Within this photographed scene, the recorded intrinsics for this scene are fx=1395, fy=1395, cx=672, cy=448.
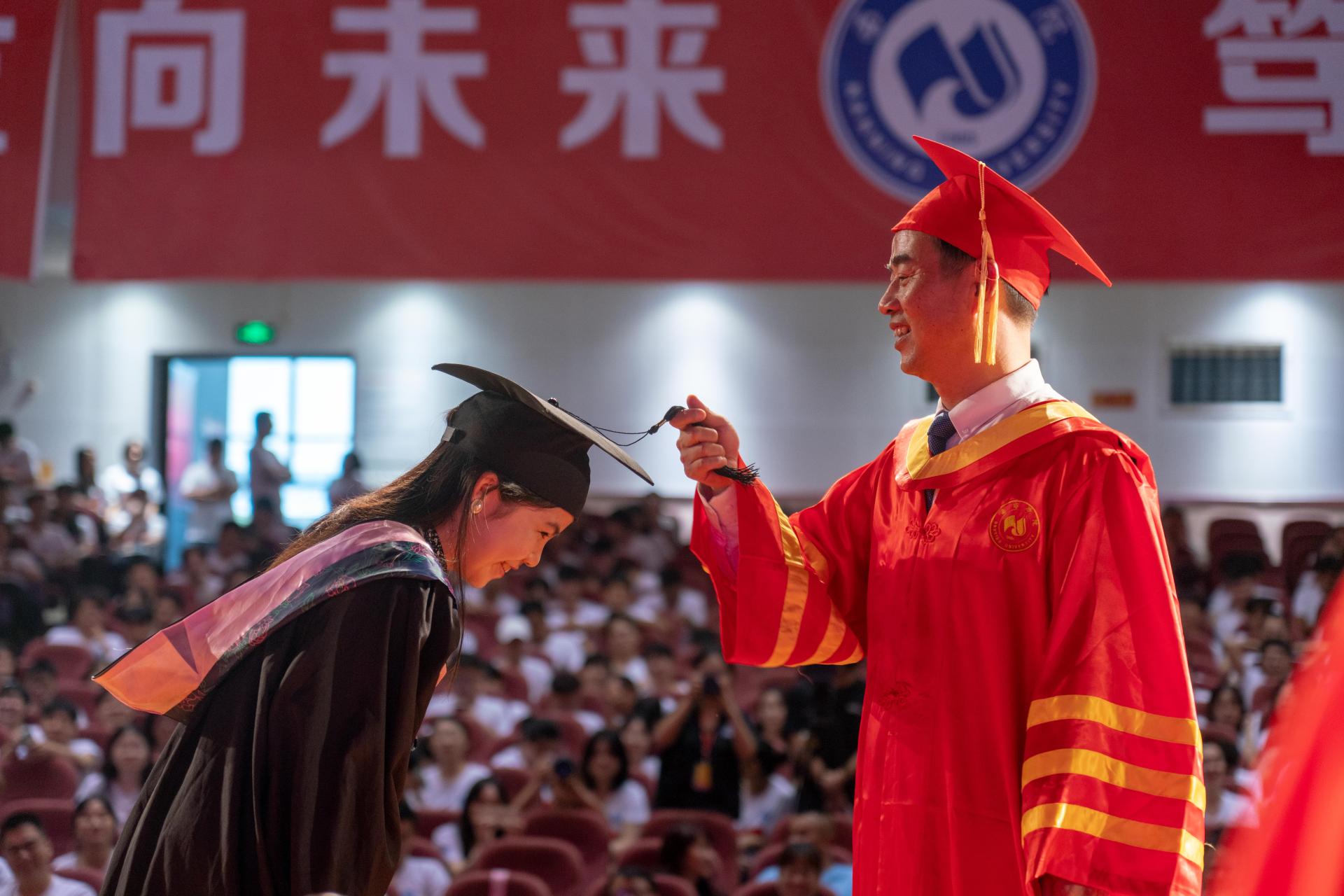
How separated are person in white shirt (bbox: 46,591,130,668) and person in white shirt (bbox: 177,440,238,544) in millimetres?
2303

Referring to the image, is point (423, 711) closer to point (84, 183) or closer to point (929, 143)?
point (929, 143)

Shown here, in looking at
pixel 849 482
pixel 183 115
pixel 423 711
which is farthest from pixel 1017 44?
pixel 423 711

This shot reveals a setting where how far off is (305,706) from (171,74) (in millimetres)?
4924

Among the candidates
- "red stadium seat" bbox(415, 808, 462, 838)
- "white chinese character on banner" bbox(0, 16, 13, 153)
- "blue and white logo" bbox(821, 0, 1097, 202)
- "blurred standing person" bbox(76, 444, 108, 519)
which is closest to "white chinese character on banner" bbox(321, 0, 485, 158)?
"white chinese character on banner" bbox(0, 16, 13, 153)

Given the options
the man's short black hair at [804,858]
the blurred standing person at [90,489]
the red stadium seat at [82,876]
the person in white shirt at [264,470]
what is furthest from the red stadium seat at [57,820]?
the blurred standing person at [90,489]

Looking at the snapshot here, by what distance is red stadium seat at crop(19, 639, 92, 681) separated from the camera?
6.66 meters

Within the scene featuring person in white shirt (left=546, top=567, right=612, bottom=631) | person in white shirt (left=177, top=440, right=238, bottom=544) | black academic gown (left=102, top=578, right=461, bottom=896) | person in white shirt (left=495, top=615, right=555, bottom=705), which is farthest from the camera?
person in white shirt (left=177, top=440, right=238, bottom=544)

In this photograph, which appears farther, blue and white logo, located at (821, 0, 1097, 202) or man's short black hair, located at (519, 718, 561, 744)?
blue and white logo, located at (821, 0, 1097, 202)

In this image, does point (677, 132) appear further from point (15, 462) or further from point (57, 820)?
point (15, 462)

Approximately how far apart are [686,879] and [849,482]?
2.51 meters

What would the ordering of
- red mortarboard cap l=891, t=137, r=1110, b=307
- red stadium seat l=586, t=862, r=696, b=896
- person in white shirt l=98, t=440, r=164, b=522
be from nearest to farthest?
red mortarboard cap l=891, t=137, r=1110, b=307 → red stadium seat l=586, t=862, r=696, b=896 → person in white shirt l=98, t=440, r=164, b=522

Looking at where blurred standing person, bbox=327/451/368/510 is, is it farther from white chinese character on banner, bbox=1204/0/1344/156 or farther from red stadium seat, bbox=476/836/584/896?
white chinese character on banner, bbox=1204/0/1344/156

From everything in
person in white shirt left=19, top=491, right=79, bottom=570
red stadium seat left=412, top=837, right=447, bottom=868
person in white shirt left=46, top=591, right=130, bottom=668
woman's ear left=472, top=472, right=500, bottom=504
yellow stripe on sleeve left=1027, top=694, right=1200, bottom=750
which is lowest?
red stadium seat left=412, top=837, right=447, bottom=868

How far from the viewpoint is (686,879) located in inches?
173
